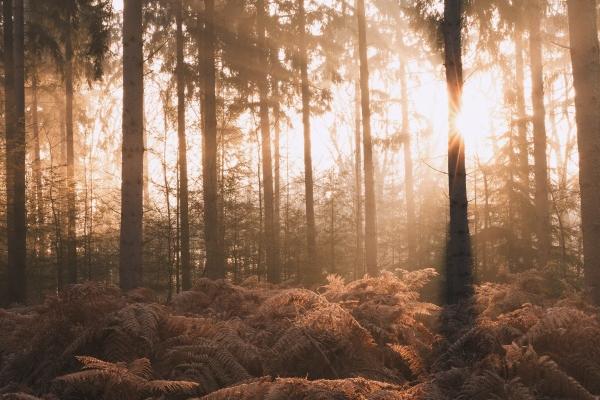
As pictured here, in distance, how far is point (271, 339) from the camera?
14.6 feet

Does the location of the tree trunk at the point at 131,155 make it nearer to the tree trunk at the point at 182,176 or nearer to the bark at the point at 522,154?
the tree trunk at the point at 182,176

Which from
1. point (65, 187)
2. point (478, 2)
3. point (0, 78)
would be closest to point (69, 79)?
point (0, 78)

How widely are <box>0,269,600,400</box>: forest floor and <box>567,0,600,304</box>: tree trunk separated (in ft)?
10.1

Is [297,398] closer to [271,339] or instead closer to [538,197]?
[271,339]

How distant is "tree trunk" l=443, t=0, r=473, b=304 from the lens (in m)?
7.95

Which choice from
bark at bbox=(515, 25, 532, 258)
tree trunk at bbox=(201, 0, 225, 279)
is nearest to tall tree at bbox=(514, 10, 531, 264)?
bark at bbox=(515, 25, 532, 258)

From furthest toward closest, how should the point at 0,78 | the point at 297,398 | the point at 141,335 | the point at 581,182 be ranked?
the point at 0,78, the point at 581,182, the point at 141,335, the point at 297,398

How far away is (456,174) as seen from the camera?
802 centimetres

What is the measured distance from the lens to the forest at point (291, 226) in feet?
12.9

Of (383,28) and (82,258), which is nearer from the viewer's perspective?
(82,258)

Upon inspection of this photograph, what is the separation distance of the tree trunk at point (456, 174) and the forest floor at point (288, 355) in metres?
2.76

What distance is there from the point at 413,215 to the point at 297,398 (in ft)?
67.7

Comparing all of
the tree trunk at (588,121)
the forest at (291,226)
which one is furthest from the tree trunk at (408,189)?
the tree trunk at (588,121)

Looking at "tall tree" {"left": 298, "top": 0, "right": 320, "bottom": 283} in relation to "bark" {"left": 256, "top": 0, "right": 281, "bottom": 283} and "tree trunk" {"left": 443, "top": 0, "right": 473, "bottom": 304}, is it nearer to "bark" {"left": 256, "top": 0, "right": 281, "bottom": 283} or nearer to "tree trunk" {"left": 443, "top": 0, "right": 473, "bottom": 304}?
"bark" {"left": 256, "top": 0, "right": 281, "bottom": 283}
